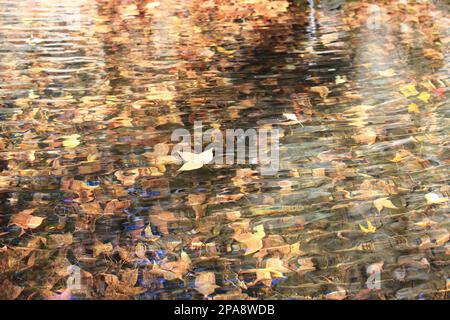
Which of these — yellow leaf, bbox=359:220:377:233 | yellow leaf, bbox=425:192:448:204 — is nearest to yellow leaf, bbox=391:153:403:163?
yellow leaf, bbox=425:192:448:204

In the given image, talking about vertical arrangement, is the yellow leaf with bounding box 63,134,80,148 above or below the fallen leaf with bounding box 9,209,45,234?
above

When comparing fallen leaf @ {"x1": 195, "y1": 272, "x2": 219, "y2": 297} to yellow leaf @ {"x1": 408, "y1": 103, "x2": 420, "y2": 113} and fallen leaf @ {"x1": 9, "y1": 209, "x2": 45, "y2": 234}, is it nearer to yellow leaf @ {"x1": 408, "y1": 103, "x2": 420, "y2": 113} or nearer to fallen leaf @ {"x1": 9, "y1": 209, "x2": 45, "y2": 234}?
fallen leaf @ {"x1": 9, "y1": 209, "x2": 45, "y2": 234}

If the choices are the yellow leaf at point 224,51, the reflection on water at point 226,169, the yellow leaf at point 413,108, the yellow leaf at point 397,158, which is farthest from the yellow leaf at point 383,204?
the yellow leaf at point 224,51

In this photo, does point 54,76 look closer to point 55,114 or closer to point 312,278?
point 55,114

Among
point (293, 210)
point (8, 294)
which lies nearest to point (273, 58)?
point (293, 210)

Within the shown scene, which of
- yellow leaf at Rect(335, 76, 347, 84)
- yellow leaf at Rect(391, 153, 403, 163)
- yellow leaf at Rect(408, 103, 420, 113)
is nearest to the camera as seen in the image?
yellow leaf at Rect(391, 153, 403, 163)

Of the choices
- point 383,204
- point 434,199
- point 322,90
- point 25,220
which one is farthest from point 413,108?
point 25,220

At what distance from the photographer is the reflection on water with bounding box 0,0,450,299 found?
3.04 meters

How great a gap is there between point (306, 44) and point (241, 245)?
413cm

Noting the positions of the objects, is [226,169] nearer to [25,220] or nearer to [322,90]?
[25,220]

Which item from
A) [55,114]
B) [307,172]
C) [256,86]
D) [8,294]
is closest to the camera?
[8,294]

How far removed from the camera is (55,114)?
196 inches

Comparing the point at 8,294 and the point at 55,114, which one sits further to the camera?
the point at 55,114

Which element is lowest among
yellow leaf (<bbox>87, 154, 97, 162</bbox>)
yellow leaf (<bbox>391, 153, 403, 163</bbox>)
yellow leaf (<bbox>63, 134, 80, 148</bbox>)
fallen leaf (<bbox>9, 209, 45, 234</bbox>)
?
yellow leaf (<bbox>391, 153, 403, 163</bbox>)
